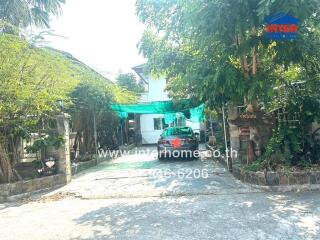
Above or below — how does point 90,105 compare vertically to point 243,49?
below

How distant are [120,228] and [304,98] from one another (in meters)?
5.79

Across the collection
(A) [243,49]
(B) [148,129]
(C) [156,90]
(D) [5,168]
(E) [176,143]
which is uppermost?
(C) [156,90]

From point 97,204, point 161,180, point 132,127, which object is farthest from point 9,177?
point 132,127

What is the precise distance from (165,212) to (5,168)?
4963 millimetres

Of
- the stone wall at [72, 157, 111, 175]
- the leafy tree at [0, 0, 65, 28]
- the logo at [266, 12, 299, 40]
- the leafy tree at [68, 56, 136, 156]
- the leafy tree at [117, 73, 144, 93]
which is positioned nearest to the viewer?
the logo at [266, 12, 299, 40]

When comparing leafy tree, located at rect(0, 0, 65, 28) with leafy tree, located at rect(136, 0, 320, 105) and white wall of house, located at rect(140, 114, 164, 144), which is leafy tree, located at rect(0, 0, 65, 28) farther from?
leafy tree, located at rect(136, 0, 320, 105)

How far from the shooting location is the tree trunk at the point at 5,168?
8.93 m

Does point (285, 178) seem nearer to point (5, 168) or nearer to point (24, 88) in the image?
point (24, 88)

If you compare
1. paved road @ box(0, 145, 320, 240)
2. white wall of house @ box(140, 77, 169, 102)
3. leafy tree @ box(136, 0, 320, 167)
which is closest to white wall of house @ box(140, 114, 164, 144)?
white wall of house @ box(140, 77, 169, 102)

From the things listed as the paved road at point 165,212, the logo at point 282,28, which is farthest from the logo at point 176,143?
the logo at point 282,28

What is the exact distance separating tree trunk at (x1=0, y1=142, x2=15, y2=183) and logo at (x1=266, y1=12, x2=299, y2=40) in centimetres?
732

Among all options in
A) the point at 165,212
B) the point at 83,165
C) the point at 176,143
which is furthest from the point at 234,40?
the point at 83,165

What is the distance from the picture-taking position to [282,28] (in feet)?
24.2

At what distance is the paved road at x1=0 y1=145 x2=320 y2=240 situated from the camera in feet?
17.5
